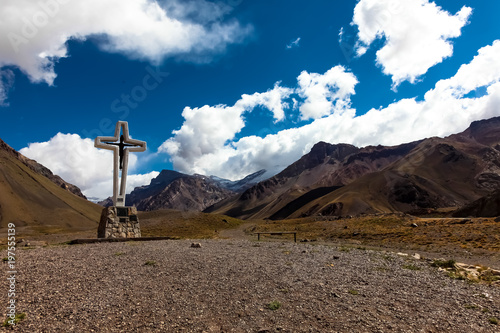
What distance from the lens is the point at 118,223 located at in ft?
89.5

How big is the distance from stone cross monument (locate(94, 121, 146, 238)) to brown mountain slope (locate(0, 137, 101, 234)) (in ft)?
312

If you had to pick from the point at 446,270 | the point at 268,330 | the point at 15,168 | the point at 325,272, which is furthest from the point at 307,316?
the point at 15,168

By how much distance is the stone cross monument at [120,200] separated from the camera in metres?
27.0

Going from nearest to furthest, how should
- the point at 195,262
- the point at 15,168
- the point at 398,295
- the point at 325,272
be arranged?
1. the point at 398,295
2. the point at 325,272
3. the point at 195,262
4. the point at 15,168

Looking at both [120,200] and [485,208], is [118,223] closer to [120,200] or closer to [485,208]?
[120,200]

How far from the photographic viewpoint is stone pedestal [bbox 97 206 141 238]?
26.6 metres

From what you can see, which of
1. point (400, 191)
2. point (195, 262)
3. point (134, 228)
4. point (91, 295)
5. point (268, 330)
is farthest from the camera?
point (400, 191)

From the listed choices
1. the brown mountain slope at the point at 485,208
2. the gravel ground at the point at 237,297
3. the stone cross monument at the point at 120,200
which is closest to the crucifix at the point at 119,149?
the stone cross monument at the point at 120,200

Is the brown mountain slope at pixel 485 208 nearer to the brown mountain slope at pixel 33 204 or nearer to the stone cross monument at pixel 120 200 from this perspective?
the stone cross monument at pixel 120 200

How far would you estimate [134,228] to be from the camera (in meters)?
28.3

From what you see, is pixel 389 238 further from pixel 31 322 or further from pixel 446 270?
pixel 31 322

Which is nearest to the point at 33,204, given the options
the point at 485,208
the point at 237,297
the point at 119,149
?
the point at 119,149

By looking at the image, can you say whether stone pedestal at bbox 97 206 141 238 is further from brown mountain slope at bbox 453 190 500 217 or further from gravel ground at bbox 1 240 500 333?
brown mountain slope at bbox 453 190 500 217

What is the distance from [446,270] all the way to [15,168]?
7746 inches
